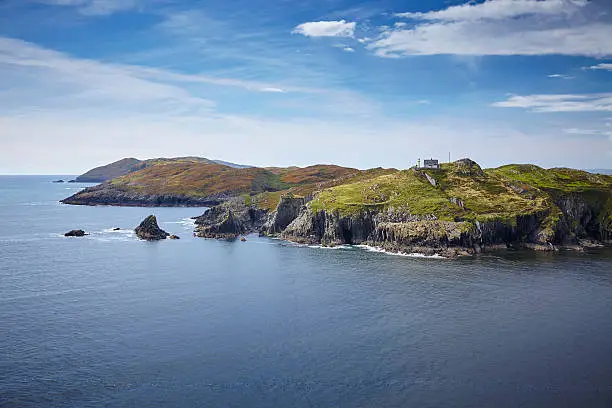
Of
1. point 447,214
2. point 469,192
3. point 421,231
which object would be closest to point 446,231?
point 421,231

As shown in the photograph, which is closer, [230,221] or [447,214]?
[447,214]

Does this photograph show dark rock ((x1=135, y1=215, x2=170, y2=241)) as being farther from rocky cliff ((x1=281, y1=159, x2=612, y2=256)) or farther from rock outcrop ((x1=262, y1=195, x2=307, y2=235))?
rocky cliff ((x1=281, y1=159, x2=612, y2=256))

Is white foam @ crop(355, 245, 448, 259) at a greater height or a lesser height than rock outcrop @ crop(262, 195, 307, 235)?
lesser

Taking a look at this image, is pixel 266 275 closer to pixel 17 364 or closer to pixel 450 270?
pixel 450 270

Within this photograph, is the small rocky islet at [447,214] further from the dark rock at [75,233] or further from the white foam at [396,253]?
the dark rock at [75,233]

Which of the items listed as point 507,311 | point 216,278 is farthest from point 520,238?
point 216,278

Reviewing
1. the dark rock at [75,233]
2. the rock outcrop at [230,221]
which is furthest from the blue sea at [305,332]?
the rock outcrop at [230,221]

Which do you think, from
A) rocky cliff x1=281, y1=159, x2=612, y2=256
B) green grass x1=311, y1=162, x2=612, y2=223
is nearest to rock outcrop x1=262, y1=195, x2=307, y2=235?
rocky cliff x1=281, y1=159, x2=612, y2=256

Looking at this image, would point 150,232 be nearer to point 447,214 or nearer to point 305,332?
point 447,214
